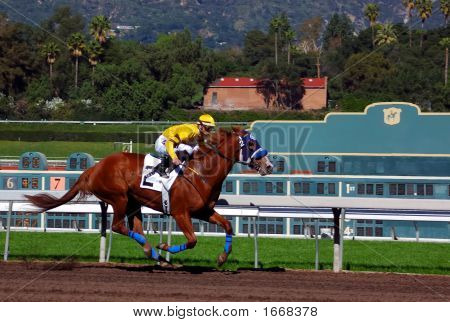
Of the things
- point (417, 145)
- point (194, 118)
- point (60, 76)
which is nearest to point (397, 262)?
point (417, 145)

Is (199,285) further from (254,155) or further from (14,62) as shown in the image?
(14,62)

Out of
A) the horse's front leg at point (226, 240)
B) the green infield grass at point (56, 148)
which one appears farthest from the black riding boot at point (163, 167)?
the green infield grass at point (56, 148)

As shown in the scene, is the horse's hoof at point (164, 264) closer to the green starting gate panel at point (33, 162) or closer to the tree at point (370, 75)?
the green starting gate panel at point (33, 162)

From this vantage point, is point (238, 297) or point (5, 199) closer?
point (238, 297)

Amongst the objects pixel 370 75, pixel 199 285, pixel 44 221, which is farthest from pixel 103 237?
pixel 370 75

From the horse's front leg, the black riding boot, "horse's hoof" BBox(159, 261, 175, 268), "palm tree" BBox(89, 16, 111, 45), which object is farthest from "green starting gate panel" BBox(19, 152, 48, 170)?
"palm tree" BBox(89, 16, 111, 45)

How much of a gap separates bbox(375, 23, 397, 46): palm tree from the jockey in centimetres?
6971

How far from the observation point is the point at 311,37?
14375 cm

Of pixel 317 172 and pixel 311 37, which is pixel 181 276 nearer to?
pixel 317 172

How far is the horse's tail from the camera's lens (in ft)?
36.8

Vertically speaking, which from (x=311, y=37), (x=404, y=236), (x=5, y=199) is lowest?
(x=404, y=236)

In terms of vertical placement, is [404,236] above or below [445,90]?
below

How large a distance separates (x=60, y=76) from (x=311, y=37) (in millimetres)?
87627

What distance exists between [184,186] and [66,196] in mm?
1686
